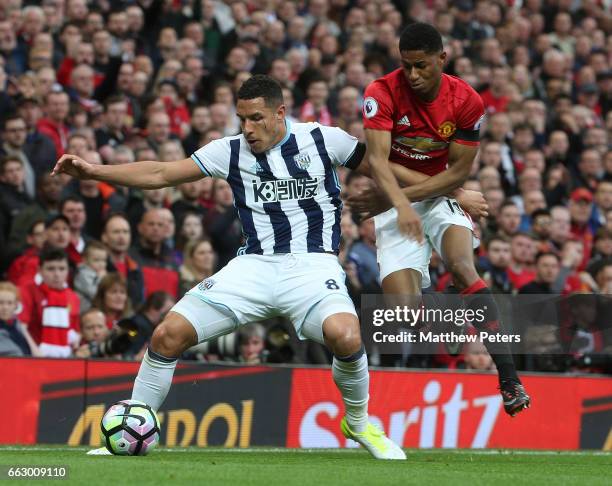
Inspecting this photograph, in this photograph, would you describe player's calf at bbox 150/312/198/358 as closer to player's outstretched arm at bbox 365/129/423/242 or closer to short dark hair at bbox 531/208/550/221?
player's outstretched arm at bbox 365/129/423/242

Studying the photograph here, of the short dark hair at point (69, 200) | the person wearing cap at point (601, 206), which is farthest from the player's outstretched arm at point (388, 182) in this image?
the person wearing cap at point (601, 206)

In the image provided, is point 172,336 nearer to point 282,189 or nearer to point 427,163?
point 282,189

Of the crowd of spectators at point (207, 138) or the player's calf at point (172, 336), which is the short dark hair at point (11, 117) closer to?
the crowd of spectators at point (207, 138)

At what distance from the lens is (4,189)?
40.1 feet

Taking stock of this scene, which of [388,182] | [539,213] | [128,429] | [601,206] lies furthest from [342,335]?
[601,206]

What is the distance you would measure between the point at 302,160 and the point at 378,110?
0.63 m

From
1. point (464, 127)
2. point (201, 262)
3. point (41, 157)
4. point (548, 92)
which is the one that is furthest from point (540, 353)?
point (548, 92)

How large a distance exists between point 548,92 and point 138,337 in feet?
35.7

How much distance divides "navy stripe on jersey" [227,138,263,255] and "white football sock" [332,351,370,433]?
952 millimetres

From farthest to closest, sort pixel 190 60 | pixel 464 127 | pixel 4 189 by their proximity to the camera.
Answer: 1. pixel 190 60
2. pixel 4 189
3. pixel 464 127

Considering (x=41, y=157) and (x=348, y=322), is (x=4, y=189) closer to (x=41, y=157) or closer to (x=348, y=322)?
(x=41, y=157)

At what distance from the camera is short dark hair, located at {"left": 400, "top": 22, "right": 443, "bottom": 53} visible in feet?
27.6

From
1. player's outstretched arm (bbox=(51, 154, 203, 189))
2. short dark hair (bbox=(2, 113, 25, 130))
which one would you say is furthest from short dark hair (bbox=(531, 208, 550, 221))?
player's outstretched arm (bbox=(51, 154, 203, 189))

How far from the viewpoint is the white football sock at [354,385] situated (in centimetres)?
839
